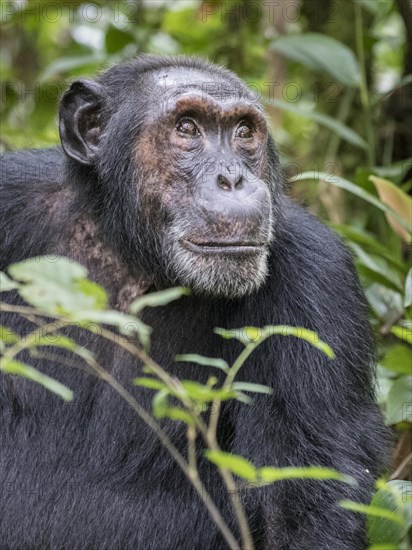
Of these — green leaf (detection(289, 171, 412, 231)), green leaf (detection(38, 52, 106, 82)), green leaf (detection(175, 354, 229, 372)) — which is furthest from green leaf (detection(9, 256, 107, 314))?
green leaf (detection(38, 52, 106, 82))

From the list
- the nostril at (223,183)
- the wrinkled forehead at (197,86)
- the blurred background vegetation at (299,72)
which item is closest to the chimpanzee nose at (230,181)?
the nostril at (223,183)

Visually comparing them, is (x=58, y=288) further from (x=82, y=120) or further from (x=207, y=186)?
(x=82, y=120)

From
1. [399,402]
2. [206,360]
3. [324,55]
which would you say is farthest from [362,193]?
[206,360]

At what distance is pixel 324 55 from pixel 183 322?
12.0 ft

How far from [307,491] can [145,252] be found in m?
1.56

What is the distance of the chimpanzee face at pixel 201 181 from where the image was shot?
204 inches

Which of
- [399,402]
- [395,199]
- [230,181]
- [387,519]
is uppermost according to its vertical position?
[230,181]

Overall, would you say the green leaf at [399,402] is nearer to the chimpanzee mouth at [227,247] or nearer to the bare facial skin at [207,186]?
the bare facial skin at [207,186]

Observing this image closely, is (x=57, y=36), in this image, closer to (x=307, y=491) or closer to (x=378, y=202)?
(x=378, y=202)

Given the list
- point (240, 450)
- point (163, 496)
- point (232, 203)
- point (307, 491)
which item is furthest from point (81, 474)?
point (232, 203)

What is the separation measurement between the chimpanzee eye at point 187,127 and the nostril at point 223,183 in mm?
450

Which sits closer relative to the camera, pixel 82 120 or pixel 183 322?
pixel 183 322

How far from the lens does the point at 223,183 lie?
5.30m

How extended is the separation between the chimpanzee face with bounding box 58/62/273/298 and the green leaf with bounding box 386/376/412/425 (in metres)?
1.19
